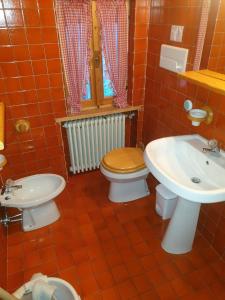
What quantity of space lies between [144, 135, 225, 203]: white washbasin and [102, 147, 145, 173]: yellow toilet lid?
46cm

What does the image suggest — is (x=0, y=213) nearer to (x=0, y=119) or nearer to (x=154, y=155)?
(x=0, y=119)

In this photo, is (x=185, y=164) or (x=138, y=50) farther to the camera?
(x=138, y=50)

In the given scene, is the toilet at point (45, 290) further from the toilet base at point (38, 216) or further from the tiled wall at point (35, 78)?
the toilet base at point (38, 216)

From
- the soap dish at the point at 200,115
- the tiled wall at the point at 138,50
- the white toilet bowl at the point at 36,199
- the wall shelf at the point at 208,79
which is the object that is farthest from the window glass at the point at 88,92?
the soap dish at the point at 200,115

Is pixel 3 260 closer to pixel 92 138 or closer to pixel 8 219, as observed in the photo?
pixel 8 219

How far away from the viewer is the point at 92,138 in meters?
2.26

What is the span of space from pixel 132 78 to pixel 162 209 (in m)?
1.23

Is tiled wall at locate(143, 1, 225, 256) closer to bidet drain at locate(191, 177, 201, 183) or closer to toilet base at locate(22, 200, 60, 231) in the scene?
bidet drain at locate(191, 177, 201, 183)

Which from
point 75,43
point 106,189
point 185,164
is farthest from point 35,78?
point 185,164

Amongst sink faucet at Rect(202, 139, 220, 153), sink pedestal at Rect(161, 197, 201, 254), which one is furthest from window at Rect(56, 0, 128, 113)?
sink pedestal at Rect(161, 197, 201, 254)

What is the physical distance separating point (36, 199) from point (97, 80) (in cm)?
120

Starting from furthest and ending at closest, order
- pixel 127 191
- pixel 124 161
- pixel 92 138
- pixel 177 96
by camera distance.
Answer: pixel 92 138, pixel 127 191, pixel 124 161, pixel 177 96

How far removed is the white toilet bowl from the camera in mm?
1753

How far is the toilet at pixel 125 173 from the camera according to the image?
1932 millimetres
